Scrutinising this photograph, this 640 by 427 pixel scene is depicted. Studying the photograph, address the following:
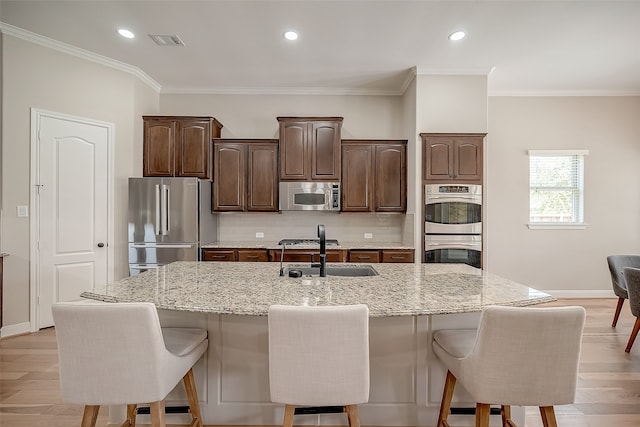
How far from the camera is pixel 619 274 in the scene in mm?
3654

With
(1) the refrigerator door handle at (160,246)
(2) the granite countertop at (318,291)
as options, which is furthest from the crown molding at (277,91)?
(2) the granite countertop at (318,291)

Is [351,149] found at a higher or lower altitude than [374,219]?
higher

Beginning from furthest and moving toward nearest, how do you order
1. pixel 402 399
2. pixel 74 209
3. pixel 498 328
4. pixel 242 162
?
1. pixel 242 162
2. pixel 74 209
3. pixel 402 399
4. pixel 498 328

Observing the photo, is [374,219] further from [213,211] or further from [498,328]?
[498,328]

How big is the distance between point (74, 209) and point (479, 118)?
16.3ft

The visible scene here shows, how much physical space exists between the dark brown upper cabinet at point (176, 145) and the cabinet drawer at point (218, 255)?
1014mm

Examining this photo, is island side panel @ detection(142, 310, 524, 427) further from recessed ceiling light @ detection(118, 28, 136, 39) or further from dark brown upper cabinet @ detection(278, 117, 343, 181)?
recessed ceiling light @ detection(118, 28, 136, 39)

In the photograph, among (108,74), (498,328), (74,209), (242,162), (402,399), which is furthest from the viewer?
(242,162)

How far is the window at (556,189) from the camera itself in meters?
4.96

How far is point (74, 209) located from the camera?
378 centimetres

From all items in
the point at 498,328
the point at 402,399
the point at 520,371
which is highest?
the point at 498,328

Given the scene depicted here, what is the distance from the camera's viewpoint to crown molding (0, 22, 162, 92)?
11.1 feet

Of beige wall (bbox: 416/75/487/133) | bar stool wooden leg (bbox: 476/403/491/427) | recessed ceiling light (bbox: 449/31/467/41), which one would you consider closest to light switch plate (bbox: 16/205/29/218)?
bar stool wooden leg (bbox: 476/403/491/427)

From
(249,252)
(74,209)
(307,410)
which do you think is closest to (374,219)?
(249,252)
